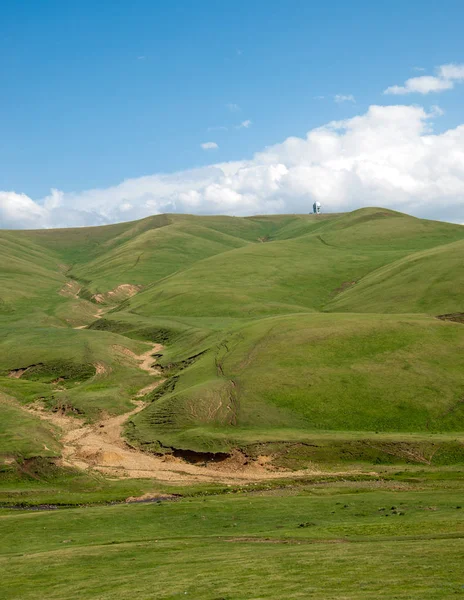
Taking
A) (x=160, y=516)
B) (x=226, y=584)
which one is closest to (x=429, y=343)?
(x=160, y=516)

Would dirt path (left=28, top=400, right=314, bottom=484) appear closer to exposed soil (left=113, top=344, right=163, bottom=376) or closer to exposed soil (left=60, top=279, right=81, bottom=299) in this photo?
exposed soil (left=113, top=344, right=163, bottom=376)

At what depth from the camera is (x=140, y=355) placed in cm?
9656

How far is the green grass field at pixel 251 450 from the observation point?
24094mm

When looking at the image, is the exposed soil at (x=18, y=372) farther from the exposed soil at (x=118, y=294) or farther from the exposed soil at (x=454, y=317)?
the exposed soil at (x=118, y=294)

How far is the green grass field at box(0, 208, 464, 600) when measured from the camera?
79.0 ft

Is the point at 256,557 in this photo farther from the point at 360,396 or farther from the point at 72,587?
the point at 360,396

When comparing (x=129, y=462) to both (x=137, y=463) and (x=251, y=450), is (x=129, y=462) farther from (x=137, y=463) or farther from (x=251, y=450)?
(x=251, y=450)

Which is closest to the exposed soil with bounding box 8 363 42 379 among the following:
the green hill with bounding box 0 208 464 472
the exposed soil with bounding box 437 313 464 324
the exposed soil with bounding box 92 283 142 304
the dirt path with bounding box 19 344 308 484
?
the green hill with bounding box 0 208 464 472

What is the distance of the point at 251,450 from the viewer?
2152 inches

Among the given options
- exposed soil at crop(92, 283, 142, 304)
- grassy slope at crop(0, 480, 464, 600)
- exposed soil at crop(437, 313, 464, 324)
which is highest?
exposed soil at crop(92, 283, 142, 304)

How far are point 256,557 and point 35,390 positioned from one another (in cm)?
5929

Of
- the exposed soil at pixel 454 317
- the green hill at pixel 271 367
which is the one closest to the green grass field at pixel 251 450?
the green hill at pixel 271 367

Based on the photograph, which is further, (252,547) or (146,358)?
(146,358)

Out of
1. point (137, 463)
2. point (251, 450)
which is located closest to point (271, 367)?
point (251, 450)
